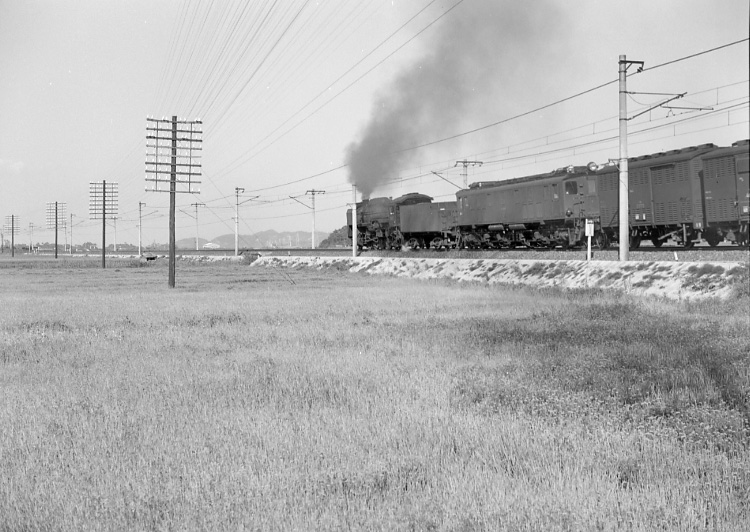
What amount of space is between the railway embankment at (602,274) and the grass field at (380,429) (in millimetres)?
6733

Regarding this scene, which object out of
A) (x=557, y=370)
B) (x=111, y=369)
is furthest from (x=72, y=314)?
(x=557, y=370)

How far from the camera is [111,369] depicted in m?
12.5

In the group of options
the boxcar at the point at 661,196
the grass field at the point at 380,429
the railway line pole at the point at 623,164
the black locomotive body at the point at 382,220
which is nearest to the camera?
the grass field at the point at 380,429

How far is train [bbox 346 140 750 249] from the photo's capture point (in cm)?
2911

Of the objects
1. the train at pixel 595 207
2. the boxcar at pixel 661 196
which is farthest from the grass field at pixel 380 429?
the boxcar at pixel 661 196

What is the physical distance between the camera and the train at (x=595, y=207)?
29109 mm

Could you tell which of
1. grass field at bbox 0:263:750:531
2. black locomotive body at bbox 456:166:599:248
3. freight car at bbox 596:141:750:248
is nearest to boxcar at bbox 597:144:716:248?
freight car at bbox 596:141:750:248

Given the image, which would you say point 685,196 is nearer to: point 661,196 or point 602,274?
point 661,196

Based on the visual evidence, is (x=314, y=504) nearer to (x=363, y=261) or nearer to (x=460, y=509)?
(x=460, y=509)

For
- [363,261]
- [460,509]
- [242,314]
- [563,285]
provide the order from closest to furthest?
[460,509], [242,314], [563,285], [363,261]

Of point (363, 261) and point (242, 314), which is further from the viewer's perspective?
point (363, 261)

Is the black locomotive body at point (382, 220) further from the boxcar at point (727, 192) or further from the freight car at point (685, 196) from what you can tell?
the boxcar at point (727, 192)

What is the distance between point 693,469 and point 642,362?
19.7ft

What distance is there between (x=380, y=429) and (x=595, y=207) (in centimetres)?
3146
